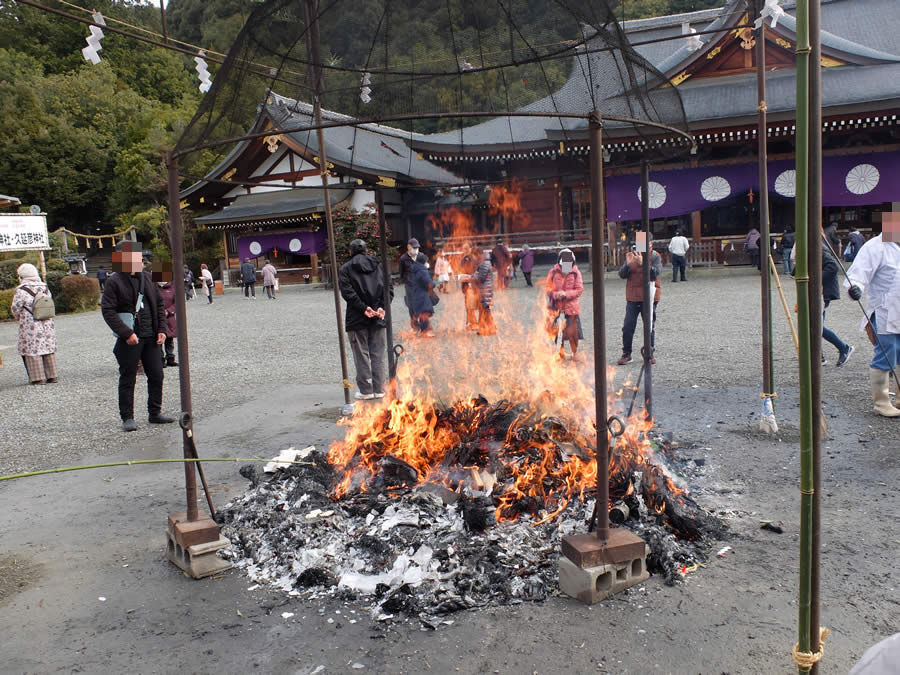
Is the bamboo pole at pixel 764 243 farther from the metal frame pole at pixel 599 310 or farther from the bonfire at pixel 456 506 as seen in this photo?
the metal frame pole at pixel 599 310

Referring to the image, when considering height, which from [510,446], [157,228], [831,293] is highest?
[157,228]

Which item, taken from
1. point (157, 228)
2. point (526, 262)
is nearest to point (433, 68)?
point (526, 262)

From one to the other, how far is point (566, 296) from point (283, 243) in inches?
829

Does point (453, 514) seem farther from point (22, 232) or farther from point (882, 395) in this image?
point (22, 232)

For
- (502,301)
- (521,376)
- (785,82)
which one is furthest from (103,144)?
(521,376)

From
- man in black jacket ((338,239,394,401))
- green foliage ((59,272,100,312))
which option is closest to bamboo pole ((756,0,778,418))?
man in black jacket ((338,239,394,401))

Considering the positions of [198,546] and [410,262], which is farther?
[410,262]

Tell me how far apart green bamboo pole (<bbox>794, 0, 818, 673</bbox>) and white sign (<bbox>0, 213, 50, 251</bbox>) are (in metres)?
20.6

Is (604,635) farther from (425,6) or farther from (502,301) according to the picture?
(502,301)

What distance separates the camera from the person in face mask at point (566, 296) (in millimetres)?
8805

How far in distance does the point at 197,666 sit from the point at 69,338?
1467 centimetres

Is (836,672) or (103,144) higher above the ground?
(103,144)

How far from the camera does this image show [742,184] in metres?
19.1

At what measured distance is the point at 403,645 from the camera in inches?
111
